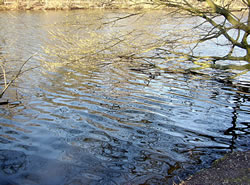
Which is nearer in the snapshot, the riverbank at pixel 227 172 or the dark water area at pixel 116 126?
the riverbank at pixel 227 172

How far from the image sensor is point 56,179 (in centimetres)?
496

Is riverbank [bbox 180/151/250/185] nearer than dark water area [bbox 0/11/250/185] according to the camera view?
Yes

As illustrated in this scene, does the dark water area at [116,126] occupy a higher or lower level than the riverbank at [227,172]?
lower

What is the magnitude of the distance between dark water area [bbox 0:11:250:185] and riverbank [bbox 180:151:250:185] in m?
0.37

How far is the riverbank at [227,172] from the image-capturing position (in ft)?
14.6

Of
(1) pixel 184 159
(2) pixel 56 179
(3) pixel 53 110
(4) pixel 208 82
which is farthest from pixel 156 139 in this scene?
(4) pixel 208 82

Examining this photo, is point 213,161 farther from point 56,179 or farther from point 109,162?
point 56,179

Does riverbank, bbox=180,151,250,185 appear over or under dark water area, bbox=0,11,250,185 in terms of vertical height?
over

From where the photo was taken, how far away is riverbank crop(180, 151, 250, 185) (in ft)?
14.6

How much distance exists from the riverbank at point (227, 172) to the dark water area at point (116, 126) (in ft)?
1.20

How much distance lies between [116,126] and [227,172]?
10.3 feet

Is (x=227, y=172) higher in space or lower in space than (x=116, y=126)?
higher

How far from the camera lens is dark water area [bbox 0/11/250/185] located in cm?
525

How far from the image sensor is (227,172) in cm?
476
